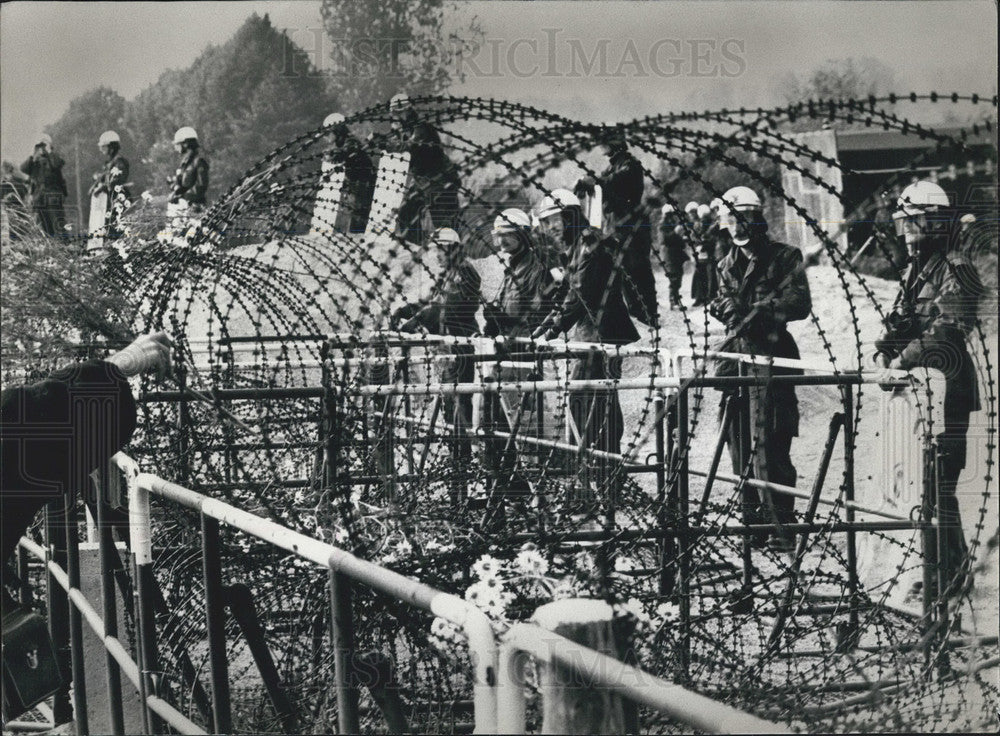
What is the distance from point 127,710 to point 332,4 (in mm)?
43877

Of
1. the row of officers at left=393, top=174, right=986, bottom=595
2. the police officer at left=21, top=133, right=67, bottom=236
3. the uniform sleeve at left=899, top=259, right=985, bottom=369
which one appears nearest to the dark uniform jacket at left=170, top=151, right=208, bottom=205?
the police officer at left=21, top=133, right=67, bottom=236

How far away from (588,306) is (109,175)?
1397 cm

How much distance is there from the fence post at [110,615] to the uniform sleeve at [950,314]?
13.7 feet

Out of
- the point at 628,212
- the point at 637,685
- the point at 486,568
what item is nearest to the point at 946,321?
the point at 486,568

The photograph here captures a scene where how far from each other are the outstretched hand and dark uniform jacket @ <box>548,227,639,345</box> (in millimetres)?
5130

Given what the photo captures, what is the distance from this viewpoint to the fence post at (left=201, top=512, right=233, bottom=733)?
11.0ft

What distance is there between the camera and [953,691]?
17.5 ft

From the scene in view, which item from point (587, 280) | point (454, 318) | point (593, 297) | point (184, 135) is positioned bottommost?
point (454, 318)

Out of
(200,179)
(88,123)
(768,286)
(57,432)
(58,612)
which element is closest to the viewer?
(57,432)

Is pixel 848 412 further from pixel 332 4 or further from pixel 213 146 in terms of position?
pixel 213 146

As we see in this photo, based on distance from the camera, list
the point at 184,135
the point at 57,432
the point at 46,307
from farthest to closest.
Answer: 1. the point at 184,135
2. the point at 46,307
3. the point at 57,432

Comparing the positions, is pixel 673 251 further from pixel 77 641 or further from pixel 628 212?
pixel 77 641

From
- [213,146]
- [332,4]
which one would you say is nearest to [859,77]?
[332,4]

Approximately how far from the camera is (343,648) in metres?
2.74
